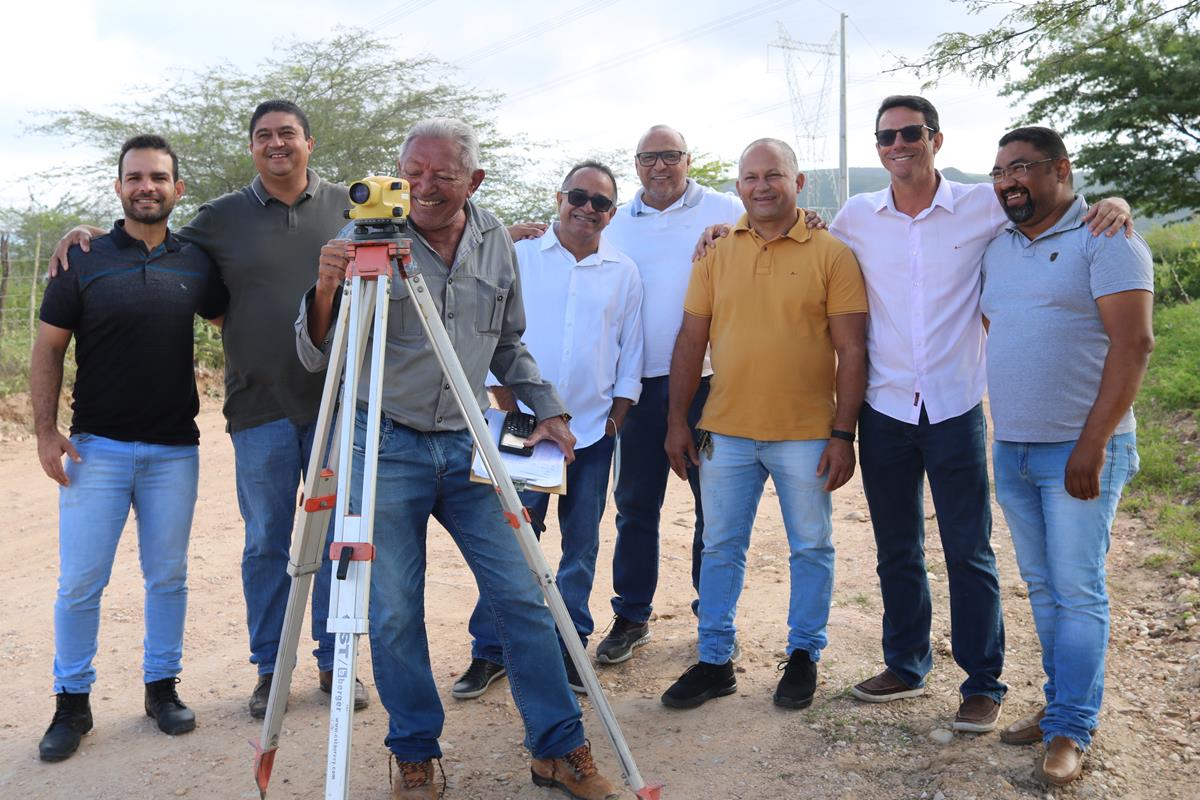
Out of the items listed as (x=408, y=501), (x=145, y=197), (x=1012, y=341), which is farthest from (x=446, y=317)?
(x=1012, y=341)

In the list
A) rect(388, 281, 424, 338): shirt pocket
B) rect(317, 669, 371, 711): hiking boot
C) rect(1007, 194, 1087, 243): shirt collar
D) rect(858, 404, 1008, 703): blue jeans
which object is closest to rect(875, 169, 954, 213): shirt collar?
rect(1007, 194, 1087, 243): shirt collar

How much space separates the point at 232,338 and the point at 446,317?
1.38 m

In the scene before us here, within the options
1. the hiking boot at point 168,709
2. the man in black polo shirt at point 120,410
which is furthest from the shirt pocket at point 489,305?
the hiking boot at point 168,709

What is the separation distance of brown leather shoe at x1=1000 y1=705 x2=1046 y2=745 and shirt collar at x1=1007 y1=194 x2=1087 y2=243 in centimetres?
178

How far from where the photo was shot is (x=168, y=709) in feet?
14.3

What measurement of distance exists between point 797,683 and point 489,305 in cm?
207

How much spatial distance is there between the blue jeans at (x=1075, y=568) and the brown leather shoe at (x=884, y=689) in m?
0.69

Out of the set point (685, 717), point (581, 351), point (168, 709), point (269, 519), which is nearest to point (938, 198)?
point (581, 351)

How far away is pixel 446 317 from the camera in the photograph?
351 cm

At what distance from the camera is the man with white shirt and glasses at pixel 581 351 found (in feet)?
15.1

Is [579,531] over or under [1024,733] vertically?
over

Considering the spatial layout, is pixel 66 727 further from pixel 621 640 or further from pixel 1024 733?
pixel 1024 733

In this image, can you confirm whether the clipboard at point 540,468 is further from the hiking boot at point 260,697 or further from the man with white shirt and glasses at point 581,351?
the hiking boot at point 260,697

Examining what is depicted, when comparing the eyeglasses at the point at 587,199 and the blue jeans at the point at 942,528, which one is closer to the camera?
the blue jeans at the point at 942,528
